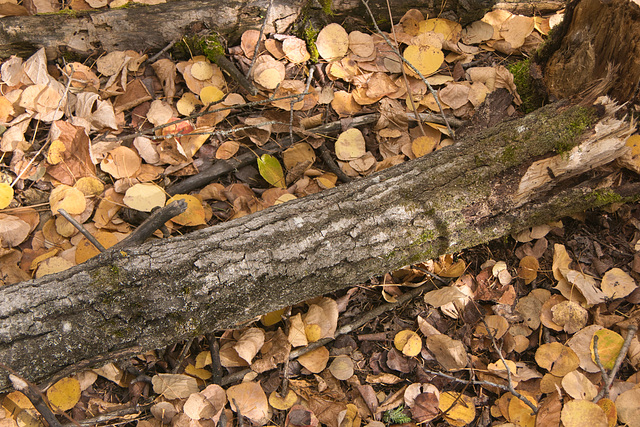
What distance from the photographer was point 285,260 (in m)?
1.78

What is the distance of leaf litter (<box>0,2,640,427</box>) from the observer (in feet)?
6.58

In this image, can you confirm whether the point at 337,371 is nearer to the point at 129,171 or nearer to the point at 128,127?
the point at 129,171

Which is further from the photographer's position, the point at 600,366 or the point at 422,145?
the point at 422,145

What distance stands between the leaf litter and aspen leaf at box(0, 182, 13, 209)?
0.04m

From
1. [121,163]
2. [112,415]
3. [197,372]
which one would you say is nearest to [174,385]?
[197,372]

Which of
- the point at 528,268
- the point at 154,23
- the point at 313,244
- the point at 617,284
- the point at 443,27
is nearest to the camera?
the point at 313,244

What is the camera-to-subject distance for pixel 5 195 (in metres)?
2.31

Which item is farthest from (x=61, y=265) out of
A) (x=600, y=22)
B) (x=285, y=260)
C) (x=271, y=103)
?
(x=600, y=22)

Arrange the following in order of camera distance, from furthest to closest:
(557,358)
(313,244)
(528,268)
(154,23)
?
(154,23) < (528,268) < (557,358) < (313,244)

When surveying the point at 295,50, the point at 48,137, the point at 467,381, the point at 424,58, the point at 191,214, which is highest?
the point at 295,50

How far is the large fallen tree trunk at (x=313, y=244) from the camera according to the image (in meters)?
1.67

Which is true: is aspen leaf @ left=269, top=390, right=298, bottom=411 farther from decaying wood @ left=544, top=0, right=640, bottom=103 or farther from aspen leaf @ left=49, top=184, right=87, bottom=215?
decaying wood @ left=544, top=0, right=640, bottom=103

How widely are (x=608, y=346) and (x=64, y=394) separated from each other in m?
2.62

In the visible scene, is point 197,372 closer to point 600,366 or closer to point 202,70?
point 202,70
